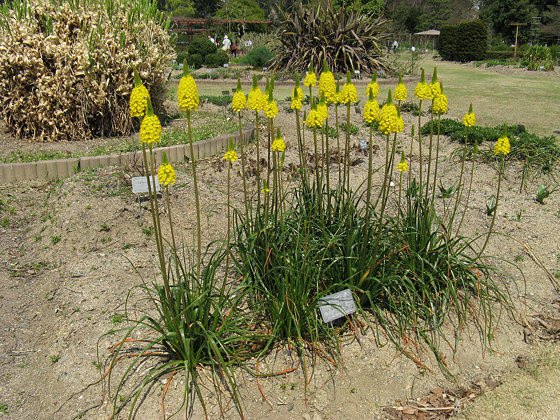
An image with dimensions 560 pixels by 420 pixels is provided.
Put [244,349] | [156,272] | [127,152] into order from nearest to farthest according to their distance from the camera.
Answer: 1. [244,349]
2. [156,272]
3. [127,152]

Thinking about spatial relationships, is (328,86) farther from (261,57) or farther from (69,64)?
(261,57)

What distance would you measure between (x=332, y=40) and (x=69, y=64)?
447 inches

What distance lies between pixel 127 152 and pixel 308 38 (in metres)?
11.8

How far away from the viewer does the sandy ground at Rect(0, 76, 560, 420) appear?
2.56m

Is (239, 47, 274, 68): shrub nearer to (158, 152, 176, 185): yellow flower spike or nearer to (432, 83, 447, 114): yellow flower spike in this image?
(432, 83, 447, 114): yellow flower spike

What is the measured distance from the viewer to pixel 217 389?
2541 millimetres

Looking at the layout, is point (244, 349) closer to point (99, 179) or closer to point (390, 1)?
point (99, 179)

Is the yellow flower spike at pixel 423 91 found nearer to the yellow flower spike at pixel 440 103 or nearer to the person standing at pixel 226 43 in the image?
the yellow flower spike at pixel 440 103

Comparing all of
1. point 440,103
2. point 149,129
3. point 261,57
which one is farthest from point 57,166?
point 261,57

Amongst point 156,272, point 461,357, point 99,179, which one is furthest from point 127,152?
point 461,357

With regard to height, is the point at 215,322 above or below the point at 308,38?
below

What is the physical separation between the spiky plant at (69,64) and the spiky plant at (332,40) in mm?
9566

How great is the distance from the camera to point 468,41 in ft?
91.2

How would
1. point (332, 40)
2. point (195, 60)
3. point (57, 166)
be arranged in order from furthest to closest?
point (195, 60) < point (332, 40) < point (57, 166)
